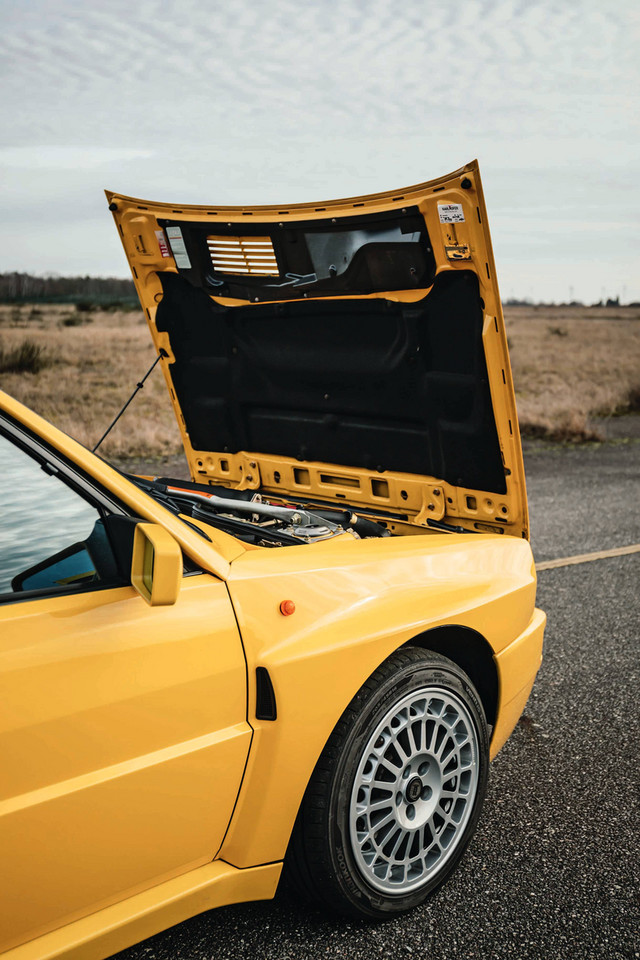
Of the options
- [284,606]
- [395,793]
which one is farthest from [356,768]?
[284,606]

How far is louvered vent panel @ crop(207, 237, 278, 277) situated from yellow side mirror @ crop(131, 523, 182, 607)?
6.26 feet

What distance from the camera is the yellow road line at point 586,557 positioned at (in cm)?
590

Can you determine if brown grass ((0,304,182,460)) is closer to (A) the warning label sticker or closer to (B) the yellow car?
(A) the warning label sticker

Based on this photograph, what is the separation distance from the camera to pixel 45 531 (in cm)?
188

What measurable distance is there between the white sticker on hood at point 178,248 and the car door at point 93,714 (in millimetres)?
1880

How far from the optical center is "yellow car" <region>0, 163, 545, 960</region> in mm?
1688

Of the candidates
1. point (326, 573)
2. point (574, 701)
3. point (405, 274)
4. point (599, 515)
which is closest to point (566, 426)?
point (599, 515)

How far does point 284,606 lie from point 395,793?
0.70 m

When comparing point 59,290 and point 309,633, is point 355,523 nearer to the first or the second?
point 309,633

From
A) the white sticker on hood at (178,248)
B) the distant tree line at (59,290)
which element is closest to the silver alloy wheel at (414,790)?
the white sticker on hood at (178,248)

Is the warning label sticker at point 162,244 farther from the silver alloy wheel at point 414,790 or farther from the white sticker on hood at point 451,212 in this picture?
the silver alloy wheel at point 414,790

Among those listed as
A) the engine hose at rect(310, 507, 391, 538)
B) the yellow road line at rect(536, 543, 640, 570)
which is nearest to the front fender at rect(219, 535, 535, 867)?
the engine hose at rect(310, 507, 391, 538)

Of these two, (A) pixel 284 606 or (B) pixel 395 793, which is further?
(B) pixel 395 793

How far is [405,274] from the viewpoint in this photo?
9.94 feet
